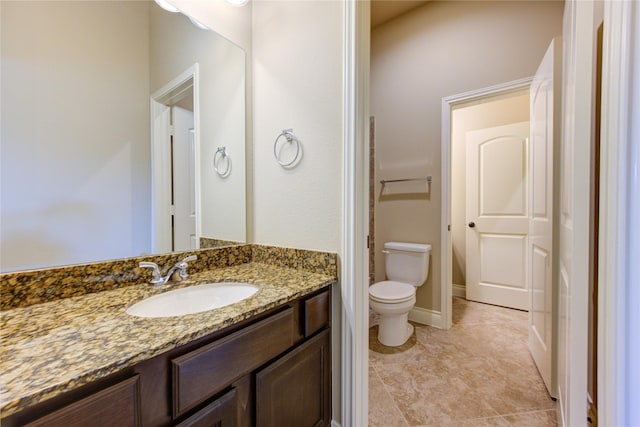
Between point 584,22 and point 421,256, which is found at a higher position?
point 584,22

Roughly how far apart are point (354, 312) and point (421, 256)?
4.58 ft

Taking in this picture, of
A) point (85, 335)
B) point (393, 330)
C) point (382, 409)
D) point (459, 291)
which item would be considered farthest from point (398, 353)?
point (85, 335)

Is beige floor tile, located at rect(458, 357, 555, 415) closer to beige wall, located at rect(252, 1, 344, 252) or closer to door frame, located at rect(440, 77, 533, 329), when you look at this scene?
door frame, located at rect(440, 77, 533, 329)

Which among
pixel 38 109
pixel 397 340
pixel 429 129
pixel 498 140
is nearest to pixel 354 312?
pixel 397 340

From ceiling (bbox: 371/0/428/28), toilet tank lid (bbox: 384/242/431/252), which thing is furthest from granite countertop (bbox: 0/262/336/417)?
ceiling (bbox: 371/0/428/28)

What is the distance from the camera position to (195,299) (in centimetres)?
102

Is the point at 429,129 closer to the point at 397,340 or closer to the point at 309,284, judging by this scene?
the point at 397,340

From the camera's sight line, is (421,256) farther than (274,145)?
Yes

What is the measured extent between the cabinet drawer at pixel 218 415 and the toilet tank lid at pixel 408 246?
1.93 metres

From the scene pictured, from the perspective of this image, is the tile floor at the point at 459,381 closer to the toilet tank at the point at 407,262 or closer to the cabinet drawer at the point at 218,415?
the toilet tank at the point at 407,262

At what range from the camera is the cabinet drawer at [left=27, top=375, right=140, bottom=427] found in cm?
45

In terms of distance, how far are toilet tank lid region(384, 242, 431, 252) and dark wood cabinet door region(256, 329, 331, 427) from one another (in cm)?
145

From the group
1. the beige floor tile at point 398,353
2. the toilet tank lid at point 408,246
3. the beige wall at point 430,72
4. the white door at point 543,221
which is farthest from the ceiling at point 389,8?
the beige floor tile at point 398,353

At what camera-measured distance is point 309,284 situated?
103 centimetres
